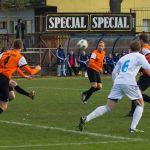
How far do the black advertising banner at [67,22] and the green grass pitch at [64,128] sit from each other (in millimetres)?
23052

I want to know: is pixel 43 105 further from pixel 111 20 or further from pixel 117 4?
pixel 117 4

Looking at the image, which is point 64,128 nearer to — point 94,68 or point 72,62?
point 94,68

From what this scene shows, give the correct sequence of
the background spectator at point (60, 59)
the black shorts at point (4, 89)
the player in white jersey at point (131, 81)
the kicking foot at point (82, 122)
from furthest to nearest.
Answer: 1. the background spectator at point (60, 59)
2. the black shorts at point (4, 89)
3. the kicking foot at point (82, 122)
4. the player in white jersey at point (131, 81)

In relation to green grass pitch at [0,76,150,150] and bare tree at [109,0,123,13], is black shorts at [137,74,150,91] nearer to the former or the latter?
green grass pitch at [0,76,150,150]

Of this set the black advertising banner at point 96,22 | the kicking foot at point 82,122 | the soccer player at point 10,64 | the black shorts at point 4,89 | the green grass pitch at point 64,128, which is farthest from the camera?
the black advertising banner at point 96,22

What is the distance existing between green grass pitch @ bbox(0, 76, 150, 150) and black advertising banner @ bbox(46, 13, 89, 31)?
Answer: 2305 cm

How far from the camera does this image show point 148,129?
47.2 ft

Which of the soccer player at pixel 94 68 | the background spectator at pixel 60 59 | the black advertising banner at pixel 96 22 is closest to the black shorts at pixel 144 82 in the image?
the soccer player at pixel 94 68

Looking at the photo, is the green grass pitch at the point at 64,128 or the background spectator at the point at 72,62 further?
the background spectator at the point at 72,62

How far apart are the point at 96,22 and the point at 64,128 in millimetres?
31701

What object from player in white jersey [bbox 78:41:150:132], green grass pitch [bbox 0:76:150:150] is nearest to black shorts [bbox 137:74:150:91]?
green grass pitch [bbox 0:76:150:150]

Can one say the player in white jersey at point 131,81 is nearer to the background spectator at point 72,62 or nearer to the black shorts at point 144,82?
the black shorts at point 144,82

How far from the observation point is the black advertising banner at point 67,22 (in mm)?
45281

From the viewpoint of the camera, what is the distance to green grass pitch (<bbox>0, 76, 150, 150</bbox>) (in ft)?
39.8
